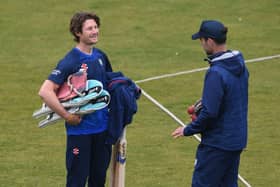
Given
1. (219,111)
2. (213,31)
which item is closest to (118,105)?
(219,111)

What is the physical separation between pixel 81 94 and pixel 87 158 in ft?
1.93

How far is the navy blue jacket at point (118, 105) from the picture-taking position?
823 centimetres

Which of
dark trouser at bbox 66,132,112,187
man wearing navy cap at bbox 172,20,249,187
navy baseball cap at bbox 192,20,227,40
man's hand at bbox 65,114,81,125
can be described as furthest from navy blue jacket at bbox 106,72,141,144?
navy baseball cap at bbox 192,20,227,40

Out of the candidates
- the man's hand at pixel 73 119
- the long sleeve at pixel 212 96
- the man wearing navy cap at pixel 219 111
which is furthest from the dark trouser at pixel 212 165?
the man's hand at pixel 73 119

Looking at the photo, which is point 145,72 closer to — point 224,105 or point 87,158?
point 87,158

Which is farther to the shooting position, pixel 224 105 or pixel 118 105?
pixel 118 105

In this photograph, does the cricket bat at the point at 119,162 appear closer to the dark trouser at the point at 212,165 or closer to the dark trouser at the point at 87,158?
the dark trouser at the point at 87,158

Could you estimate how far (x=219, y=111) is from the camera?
7.79 m

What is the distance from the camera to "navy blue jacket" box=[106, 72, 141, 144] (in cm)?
823

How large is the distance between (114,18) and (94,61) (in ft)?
33.5

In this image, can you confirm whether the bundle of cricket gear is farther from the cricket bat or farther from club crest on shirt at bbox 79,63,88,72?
the cricket bat

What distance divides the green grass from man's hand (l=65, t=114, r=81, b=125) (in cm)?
195

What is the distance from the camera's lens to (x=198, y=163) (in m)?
8.01

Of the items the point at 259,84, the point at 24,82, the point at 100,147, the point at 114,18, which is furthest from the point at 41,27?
the point at 100,147
